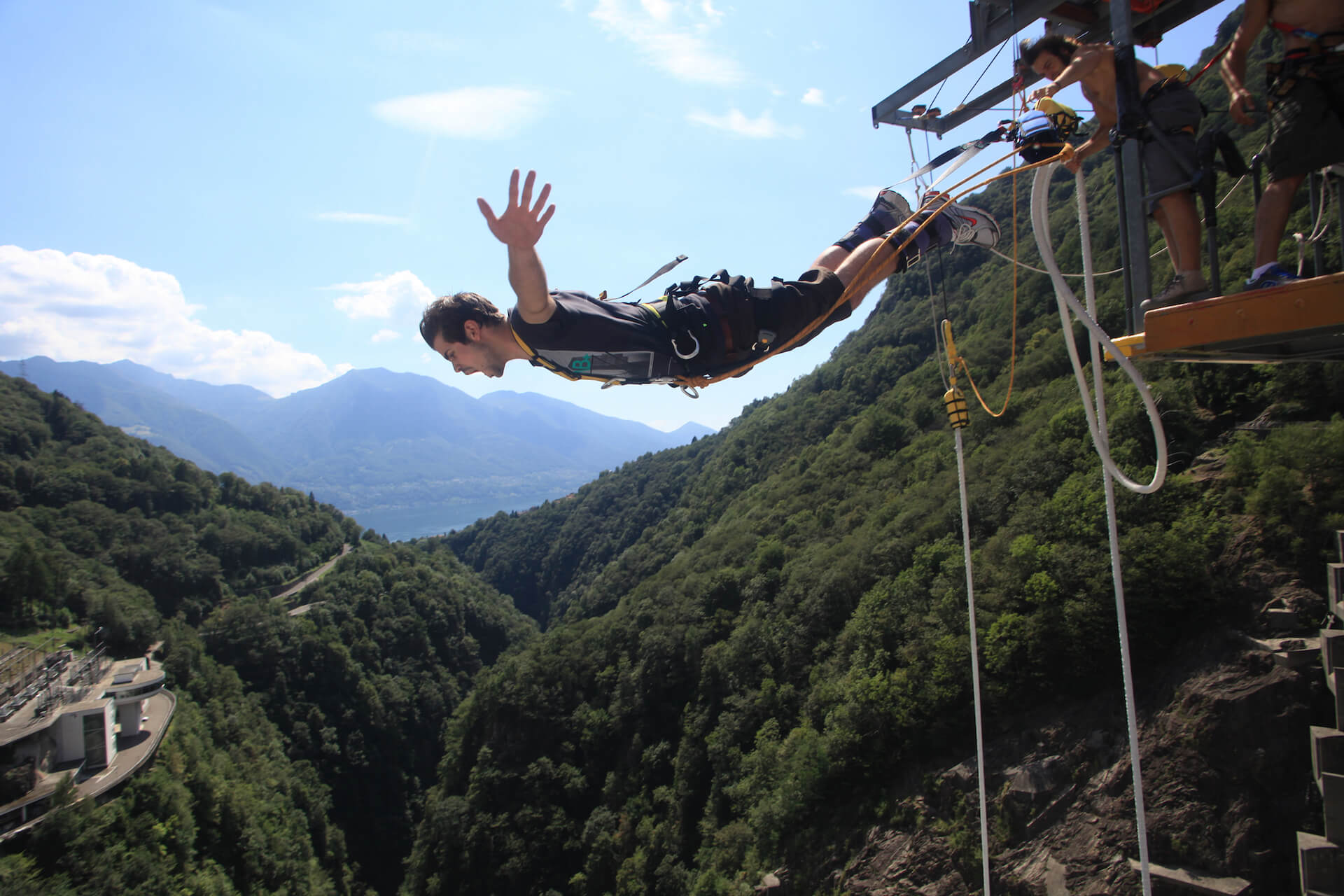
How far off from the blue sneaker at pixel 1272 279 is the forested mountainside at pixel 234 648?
35.6 meters

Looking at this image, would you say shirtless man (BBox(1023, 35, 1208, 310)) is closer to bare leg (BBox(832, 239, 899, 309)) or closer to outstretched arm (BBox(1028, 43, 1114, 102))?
outstretched arm (BBox(1028, 43, 1114, 102))

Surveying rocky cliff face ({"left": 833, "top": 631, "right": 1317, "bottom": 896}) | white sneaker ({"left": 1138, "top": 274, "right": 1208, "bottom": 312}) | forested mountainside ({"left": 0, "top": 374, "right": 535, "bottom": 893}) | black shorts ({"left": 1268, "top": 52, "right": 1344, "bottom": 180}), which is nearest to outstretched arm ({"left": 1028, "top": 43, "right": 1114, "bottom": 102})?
Result: black shorts ({"left": 1268, "top": 52, "right": 1344, "bottom": 180})

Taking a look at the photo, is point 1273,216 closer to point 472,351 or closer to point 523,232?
point 523,232

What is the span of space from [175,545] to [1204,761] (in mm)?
78279

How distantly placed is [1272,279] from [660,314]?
113 inches

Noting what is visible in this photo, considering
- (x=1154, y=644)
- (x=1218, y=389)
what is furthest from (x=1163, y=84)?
(x=1218, y=389)

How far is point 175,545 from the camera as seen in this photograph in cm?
6481

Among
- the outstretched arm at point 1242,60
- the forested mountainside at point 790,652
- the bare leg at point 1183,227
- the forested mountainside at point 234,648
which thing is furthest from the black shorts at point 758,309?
the forested mountainside at point 234,648

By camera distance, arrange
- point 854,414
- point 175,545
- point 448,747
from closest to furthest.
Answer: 1. point 448,747
2. point 854,414
3. point 175,545

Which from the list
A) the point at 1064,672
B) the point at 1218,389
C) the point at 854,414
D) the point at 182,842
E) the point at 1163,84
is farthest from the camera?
the point at 854,414

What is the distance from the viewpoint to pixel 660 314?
414cm

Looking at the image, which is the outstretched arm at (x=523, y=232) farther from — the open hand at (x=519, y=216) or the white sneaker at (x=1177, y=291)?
the white sneaker at (x=1177, y=291)

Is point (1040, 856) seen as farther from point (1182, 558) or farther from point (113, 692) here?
point (113, 692)

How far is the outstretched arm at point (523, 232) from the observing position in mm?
3076
